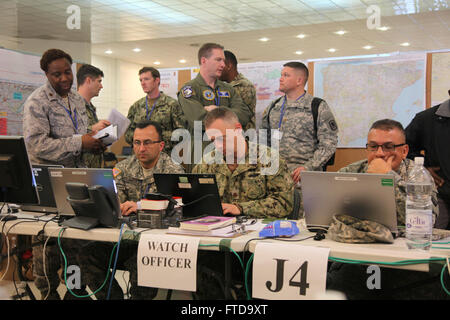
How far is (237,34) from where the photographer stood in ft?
33.1

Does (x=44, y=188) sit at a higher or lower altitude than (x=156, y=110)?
lower

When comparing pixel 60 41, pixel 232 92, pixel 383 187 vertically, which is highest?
pixel 60 41

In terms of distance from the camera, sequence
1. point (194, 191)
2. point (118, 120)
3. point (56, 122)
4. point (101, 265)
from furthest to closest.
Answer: point (118, 120), point (56, 122), point (101, 265), point (194, 191)

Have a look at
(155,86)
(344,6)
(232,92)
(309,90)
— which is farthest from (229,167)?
(344,6)

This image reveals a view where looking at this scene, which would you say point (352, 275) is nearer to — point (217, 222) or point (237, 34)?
point (217, 222)

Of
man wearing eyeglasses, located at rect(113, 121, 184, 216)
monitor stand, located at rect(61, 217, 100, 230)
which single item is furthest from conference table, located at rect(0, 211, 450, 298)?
man wearing eyeglasses, located at rect(113, 121, 184, 216)

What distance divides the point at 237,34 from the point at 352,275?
8.72 m

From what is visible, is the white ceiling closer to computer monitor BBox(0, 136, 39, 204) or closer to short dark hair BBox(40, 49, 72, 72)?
short dark hair BBox(40, 49, 72, 72)

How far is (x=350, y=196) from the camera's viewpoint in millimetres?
1867

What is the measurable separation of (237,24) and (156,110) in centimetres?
579

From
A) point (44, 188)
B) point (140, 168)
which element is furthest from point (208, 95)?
point (44, 188)

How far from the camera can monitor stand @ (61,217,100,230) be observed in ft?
7.11

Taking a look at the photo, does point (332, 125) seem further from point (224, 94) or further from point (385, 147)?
point (385, 147)

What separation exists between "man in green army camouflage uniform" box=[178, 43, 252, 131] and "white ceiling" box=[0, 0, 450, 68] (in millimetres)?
4699
